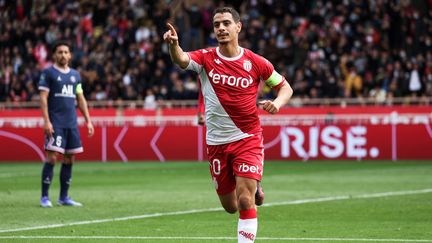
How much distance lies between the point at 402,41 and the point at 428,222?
66.4 feet

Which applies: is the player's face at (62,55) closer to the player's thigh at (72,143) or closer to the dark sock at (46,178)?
the player's thigh at (72,143)

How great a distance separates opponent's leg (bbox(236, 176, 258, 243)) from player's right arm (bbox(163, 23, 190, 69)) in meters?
1.21

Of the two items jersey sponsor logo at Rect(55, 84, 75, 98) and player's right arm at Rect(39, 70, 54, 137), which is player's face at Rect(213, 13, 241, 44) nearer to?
player's right arm at Rect(39, 70, 54, 137)

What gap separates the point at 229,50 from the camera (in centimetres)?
973

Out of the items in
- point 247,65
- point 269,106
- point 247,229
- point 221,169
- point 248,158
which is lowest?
point 247,229

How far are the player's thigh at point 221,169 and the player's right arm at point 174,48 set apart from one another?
861 millimetres

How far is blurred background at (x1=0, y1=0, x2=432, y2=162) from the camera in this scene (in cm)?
3012

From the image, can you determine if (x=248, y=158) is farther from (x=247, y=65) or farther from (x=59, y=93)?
(x=59, y=93)

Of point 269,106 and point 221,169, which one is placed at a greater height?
point 269,106

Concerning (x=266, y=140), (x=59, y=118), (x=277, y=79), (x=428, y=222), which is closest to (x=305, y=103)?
(x=266, y=140)

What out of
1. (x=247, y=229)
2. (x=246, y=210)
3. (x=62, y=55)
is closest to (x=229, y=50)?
(x=246, y=210)

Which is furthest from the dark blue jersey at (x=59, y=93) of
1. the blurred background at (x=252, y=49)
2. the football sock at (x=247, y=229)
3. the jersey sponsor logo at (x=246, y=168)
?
the blurred background at (x=252, y=49)

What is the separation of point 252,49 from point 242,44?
57cm

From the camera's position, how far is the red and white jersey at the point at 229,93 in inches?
381
